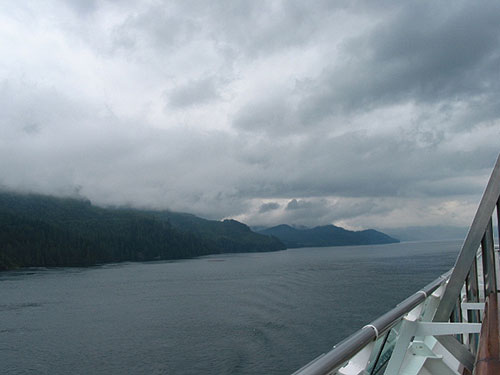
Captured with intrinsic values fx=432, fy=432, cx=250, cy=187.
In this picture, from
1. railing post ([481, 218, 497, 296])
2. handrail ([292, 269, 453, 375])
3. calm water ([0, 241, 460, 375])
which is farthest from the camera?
calm water ([0, 241, 460, 375])

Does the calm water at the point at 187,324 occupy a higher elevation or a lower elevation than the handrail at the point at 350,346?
lower

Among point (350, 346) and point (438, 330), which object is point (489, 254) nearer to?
point (438, 330)

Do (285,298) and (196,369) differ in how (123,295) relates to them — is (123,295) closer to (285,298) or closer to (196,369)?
(285,298)

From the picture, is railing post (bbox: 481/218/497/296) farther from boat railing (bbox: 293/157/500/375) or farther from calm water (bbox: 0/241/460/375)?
calm water (bbox: 0/241/460/375)

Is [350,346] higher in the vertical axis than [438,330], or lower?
higher

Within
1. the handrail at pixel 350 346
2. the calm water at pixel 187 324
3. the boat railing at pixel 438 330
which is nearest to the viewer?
the handrail at pixel 350 346

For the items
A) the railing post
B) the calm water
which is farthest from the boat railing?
the calm water

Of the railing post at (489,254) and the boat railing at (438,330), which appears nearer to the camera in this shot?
the boat railing at (438,330)

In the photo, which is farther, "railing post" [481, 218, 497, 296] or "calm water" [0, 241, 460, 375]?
"calm water" [0, 241, 460, 375]

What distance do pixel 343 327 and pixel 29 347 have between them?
84.3 ft

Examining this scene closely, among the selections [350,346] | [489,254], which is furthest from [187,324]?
[350,346]

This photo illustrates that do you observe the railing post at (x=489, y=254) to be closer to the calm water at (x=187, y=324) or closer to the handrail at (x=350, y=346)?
the handrail at (x=350, y=346)

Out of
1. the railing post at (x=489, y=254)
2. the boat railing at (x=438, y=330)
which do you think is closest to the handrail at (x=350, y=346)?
the boat railing at (x=438, y=330)

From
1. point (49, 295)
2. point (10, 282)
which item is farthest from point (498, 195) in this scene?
point (10, 282)
